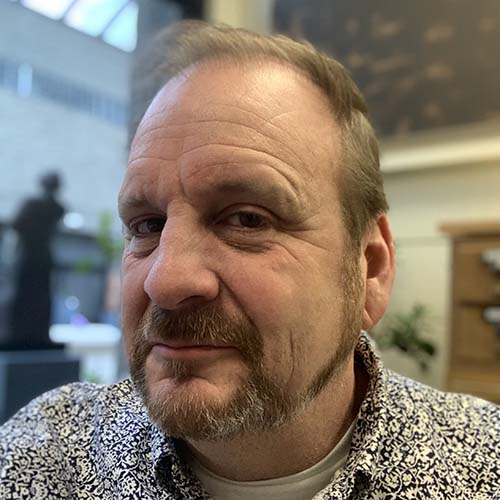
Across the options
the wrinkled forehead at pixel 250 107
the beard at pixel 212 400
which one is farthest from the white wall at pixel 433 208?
the beard at pixel 212 400

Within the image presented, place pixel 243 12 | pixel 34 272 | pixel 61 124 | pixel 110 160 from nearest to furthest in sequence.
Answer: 1. pixel 34 272
2. pixel 61 124
3. pixel 110 160
4. pixel 243 12

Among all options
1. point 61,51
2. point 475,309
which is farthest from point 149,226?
point 61,51

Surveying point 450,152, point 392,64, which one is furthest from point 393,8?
point 450,152

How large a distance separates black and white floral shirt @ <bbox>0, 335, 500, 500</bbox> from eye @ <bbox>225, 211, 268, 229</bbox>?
294 mm

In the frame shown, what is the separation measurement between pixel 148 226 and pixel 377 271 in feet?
1.23

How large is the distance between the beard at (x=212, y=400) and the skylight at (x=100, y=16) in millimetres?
1935

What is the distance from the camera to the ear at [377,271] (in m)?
0.95

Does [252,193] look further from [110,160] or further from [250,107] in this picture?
[110,160]

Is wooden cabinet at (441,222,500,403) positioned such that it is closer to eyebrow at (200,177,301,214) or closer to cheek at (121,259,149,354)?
eyebrow at (200,177,301,214)

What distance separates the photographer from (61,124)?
7.69ft

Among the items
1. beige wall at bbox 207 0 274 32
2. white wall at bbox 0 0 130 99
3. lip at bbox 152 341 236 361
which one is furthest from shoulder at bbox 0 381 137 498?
beige wall at bbox 207 0 274 32

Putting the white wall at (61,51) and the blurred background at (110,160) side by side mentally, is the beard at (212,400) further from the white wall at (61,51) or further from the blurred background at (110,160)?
the white wall at (61,51)

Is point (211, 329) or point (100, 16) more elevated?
point (100, 16)

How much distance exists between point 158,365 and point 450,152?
5.93 feet
